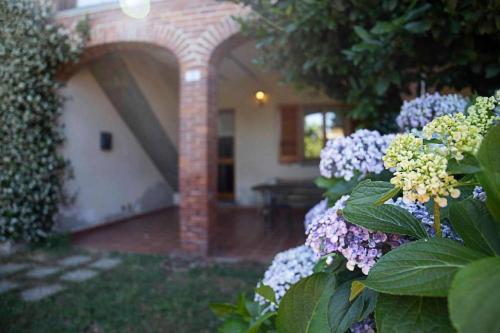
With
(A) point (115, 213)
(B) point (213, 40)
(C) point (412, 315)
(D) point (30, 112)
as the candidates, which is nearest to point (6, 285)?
(D) point (30, 112)

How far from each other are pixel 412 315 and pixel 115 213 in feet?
21.7

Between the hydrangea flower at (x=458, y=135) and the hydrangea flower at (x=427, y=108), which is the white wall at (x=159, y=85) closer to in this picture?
the hydrangea flower at (x=427, y=108)

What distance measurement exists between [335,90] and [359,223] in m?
2.18

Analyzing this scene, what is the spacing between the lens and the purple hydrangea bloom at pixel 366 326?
1027 mm

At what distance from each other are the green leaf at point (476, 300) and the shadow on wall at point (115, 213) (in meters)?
5.59

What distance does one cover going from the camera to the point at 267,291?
4.28ft

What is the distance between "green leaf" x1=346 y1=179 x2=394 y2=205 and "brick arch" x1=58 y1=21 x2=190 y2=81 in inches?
161

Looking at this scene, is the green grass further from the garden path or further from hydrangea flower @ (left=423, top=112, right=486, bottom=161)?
hydrangea flower @ (left=423, top=112, right=486, bottom=161)

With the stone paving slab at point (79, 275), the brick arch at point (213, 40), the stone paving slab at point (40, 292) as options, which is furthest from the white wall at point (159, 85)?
the stone paving slab at point (40, 292)

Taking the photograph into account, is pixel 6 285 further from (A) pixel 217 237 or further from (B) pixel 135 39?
(B) pixel 135 39

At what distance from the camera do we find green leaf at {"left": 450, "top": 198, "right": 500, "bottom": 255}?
688 mm

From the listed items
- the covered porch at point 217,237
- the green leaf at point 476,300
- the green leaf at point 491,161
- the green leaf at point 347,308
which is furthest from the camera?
the covered porch at point 217,237

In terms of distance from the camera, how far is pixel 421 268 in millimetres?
636

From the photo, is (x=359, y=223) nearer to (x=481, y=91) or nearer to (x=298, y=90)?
(x=481, y=91)
